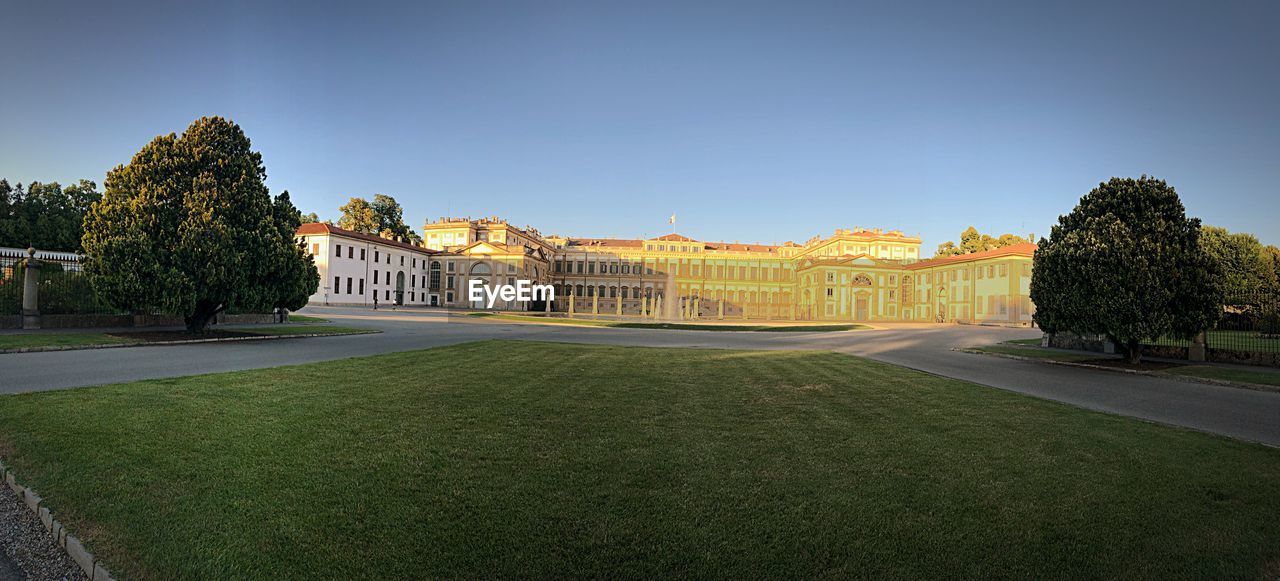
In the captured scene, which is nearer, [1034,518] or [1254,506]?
[1034,518]

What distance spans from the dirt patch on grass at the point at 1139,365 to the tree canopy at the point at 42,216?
206ft

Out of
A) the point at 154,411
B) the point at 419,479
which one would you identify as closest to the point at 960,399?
the point at 419,479

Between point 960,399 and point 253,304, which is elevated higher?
point 253,304

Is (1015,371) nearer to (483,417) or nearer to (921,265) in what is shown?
(483,417)

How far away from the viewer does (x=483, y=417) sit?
6957 mm

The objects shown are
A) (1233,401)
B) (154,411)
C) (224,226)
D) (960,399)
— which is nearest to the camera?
(154,411)

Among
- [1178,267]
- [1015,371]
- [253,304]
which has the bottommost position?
[1015,371]

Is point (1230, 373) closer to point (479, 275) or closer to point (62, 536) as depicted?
point (62, 536)

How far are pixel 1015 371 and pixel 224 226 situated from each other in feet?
72.6

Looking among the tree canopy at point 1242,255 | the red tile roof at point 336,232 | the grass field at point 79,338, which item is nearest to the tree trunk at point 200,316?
the grass field at point 79,338

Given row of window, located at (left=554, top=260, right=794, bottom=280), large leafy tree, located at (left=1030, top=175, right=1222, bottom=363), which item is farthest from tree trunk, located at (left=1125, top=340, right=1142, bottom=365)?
row of window, located at (left=554, top=260, right=794, bottom=280)

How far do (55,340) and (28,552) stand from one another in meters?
15.3

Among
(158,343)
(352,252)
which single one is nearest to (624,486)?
(158,343)

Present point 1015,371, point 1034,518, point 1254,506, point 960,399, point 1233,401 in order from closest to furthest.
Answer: point 1034,518
point 1254,506
point 960,399
point 1233,401
point 1015,371
